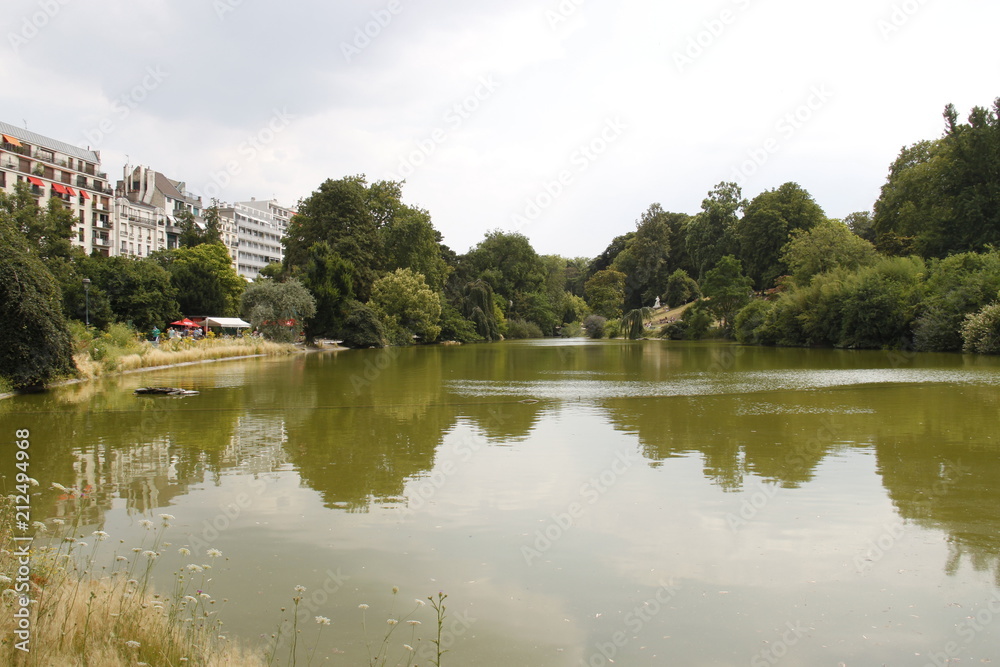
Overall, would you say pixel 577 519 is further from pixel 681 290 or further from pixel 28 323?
pixel 681 290

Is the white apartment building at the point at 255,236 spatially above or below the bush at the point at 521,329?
above

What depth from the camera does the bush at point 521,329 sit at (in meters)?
83.1

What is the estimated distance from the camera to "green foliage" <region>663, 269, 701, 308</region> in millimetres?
82438

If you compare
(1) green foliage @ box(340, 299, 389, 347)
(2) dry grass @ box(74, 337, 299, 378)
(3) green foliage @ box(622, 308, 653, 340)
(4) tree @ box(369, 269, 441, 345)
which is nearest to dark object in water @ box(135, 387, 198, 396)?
(2) dry grass @ box(74, 337, 299, 378)

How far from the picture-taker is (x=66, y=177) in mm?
73875

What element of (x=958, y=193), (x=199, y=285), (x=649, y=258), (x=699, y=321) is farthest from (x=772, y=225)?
(x=199, y=285)

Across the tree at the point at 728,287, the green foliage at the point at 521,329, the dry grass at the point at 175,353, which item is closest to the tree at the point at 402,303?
the dry grass at the point at 175,353

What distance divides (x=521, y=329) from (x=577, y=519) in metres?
76.6

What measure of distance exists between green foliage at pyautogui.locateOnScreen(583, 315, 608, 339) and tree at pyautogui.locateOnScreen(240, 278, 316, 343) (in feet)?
155

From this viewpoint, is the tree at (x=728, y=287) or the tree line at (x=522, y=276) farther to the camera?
the tree at (x=728, y=287)

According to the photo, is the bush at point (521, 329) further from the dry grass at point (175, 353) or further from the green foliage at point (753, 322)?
the dry grass at point (175, 353)

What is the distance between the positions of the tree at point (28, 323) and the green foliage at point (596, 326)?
2832 inches

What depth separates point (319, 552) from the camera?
6.15 metres

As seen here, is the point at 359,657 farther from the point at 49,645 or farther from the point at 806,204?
the point at 806,204
